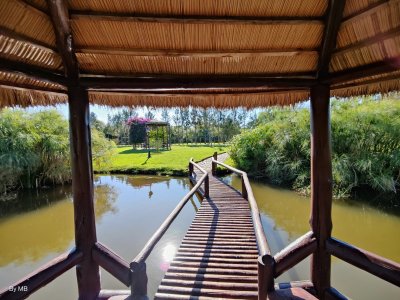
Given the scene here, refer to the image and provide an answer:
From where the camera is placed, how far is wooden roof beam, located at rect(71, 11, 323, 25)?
209 cm

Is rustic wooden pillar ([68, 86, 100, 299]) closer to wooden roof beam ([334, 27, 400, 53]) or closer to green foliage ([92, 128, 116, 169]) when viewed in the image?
wooden roof beam ([334, 27, 400, 53])

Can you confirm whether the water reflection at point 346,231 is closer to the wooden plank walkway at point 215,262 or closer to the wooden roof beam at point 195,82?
the wooden plank walkway at point 215,262

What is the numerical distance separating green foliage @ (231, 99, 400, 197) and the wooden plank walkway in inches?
210

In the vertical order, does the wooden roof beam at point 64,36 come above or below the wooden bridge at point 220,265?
above

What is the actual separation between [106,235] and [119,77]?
17.6 feet

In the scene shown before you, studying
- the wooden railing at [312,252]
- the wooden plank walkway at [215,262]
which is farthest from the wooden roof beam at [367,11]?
the wooden plank walkway at [215,262]

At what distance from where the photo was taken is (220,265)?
12.8 ft

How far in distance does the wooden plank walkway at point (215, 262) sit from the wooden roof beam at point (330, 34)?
281 cm

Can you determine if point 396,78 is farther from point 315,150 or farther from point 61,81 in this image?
point 61,81

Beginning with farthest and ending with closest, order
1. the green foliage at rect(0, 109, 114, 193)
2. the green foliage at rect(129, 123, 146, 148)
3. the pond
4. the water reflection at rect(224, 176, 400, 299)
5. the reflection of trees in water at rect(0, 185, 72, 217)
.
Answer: the green foliage at rect(129, 123, 146, 148) → the green foliage at rect(0, 109, 114, 193) → the reflection of trees in water at rect(0, 185, 72, 217) → the pond → the water reflection at rect(224, 176, 400, 299)

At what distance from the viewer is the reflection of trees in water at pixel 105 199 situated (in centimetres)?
911

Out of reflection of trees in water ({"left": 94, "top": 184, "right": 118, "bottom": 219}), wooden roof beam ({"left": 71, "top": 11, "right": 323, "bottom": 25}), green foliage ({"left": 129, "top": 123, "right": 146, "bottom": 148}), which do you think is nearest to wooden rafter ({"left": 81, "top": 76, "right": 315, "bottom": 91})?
wooden roof beam ({"left": 71, "top": 11, "right": 323, "bottom": 25})

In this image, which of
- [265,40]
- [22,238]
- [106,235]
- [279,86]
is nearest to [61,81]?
[265,40]

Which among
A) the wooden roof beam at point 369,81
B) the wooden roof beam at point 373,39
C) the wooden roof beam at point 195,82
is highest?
the wooden roof beam at point 373,39
